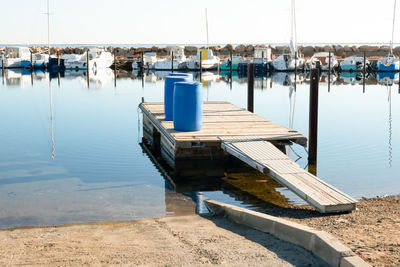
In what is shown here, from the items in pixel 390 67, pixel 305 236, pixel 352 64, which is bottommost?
pixel 305 236

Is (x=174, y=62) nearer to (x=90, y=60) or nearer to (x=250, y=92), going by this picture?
(x=90, y=60)

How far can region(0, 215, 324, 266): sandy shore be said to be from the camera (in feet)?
18.1

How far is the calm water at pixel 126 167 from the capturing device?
8875 mm

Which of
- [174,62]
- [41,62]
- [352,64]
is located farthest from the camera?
[41,62]

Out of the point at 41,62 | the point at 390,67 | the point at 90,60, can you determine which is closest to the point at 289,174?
the point at 390,67

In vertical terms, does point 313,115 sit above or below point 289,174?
above

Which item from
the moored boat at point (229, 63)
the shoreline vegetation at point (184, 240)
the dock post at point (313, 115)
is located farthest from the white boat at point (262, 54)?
the shoreline vegetation at point (184, 240)

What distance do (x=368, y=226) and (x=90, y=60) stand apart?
48524mm

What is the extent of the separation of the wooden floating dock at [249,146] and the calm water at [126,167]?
0.47 m

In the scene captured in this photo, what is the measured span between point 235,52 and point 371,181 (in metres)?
71.7

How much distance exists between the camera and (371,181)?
10.6 metres

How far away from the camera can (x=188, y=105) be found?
11.3m

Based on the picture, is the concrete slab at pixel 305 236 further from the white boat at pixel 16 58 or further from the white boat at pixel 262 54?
the white boat at pixel 16 58

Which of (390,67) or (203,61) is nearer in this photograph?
(390,67)
